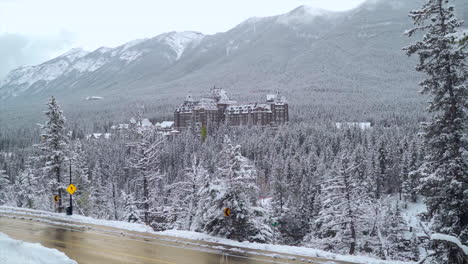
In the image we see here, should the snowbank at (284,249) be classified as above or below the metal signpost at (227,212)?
below

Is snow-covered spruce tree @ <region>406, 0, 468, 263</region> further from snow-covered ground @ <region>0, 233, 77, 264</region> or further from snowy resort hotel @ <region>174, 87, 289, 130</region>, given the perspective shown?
snowy resort hotel @ <region>174, 87, 289, 130</region>

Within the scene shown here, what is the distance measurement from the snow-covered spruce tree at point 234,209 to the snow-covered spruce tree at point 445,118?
337 inches

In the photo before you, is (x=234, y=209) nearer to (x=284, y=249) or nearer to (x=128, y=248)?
(x=284, y=249)

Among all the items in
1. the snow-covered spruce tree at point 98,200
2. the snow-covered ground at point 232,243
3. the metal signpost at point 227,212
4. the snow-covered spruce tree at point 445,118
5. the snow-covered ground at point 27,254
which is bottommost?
the snow-covered spruce tree at point 98,200

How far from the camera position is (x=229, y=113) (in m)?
168

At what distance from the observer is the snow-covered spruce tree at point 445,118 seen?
49.1 ft

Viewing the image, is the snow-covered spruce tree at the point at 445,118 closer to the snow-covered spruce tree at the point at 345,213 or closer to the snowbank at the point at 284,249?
the snowbank at the point at 284,249

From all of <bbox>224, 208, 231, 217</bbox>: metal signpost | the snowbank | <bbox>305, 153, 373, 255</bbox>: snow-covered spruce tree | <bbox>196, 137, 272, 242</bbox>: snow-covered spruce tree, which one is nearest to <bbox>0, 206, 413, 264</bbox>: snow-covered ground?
the snowbank

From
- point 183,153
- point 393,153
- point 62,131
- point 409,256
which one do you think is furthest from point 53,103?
Answer: point 183,153

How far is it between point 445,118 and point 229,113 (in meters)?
153

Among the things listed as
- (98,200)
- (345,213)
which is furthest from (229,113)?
(345,213)

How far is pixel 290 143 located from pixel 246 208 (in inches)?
3944

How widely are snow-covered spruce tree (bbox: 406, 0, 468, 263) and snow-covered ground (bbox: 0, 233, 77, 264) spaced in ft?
49.9

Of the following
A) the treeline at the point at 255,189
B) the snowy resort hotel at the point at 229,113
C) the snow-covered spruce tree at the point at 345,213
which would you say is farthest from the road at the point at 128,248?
the snowy resort hotel at the point at 229,113
